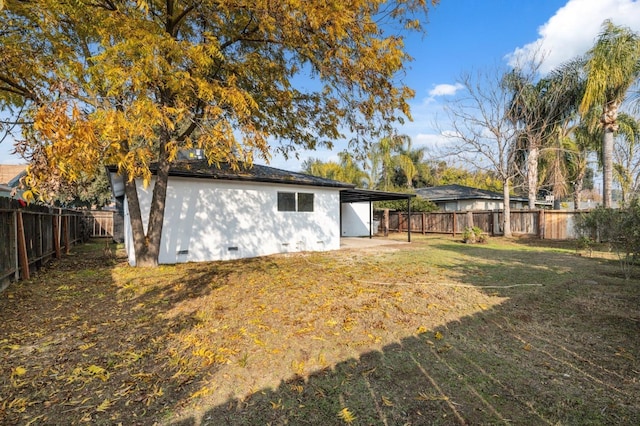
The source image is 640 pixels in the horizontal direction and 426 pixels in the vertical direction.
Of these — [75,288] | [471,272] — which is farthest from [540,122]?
[75,288]

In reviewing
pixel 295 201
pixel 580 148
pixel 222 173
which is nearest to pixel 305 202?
pixel 295 201

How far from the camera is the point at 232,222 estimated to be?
10266 millimetres

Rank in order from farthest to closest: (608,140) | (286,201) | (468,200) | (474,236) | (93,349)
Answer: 1. (468,200)
2. (474,236)
3. (608,140)
4. (286,201)
5. (93,349)

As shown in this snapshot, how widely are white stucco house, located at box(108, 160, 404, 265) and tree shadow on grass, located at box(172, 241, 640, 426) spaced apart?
6476 mm

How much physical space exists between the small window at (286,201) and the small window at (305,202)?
0.26 metres

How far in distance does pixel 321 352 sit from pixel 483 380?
160 centimetres

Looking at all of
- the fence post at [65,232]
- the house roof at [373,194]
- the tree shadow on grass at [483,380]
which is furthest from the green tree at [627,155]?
the fence post at [65,232]

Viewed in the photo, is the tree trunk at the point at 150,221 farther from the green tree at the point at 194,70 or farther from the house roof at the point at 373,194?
the house roof at the point at 373,194

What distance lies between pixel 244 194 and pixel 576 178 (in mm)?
22297

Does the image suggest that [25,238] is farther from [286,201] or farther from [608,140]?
[608,140]

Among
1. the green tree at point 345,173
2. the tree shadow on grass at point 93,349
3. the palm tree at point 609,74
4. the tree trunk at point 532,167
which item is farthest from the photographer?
the green tree at point 345,173

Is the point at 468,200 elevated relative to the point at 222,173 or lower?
lower

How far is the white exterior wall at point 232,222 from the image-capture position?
930cm

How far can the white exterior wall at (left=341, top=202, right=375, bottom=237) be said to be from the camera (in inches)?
797
